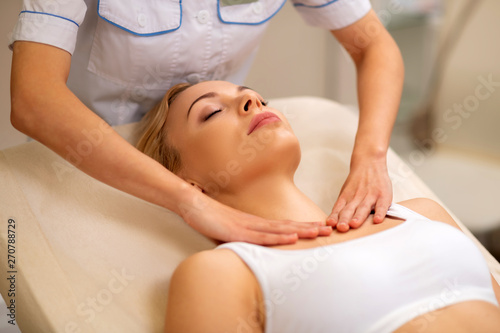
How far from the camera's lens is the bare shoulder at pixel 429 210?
1.22 meters

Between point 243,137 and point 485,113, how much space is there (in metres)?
1.52

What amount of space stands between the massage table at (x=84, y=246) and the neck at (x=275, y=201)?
0.14 metres

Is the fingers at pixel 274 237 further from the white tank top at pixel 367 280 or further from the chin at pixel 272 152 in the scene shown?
the chin at pixel 272 152

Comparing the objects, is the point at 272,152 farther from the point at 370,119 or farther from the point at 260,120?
the point at 370,119

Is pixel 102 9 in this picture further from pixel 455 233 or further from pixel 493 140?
pixel 493 140

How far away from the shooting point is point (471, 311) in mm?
954

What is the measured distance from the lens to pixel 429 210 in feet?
4.03

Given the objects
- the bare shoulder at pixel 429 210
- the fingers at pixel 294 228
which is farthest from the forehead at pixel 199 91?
the bare shoulder at pixel 429 210

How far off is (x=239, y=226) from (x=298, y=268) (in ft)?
0.51

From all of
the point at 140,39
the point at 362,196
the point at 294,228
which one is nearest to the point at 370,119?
the point at 362,196

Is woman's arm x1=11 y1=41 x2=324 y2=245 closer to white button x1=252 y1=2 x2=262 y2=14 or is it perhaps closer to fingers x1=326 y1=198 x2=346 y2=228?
fingers x1=326 y1=198 x2=346 y2=228

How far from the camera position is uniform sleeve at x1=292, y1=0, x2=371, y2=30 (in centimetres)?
151

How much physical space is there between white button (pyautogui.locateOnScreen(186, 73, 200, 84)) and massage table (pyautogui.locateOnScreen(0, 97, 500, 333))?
213 millimetres

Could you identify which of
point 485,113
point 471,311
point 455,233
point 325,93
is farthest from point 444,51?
point 471,311
